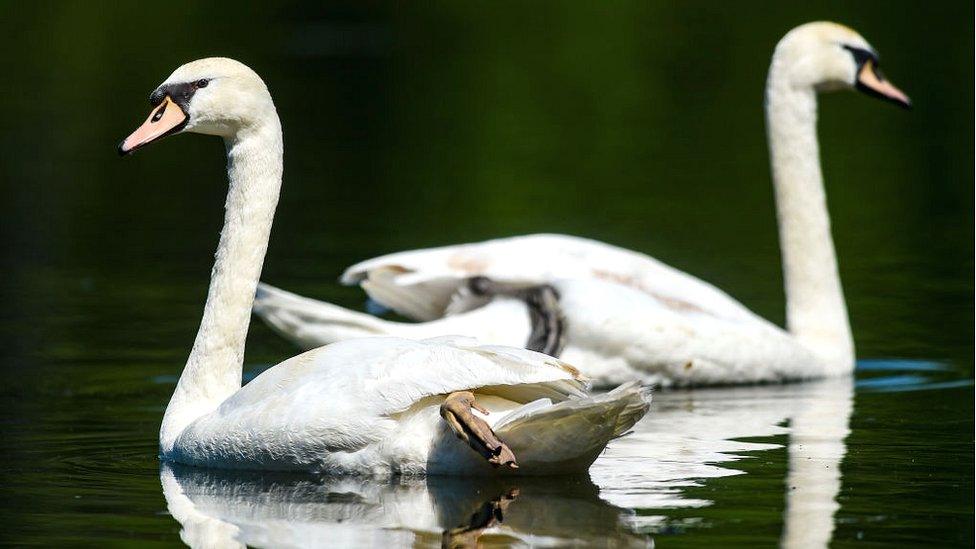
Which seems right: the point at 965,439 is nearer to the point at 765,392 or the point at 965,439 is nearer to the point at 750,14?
the point at 765,392

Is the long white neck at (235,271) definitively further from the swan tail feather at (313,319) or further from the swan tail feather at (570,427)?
the swan tail feather at (313,319)

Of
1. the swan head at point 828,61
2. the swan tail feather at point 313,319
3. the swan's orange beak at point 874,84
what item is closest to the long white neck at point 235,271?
the swan tail feather at point 313,319

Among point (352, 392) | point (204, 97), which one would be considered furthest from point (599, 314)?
point (352, 392)

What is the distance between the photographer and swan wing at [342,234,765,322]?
32.9 feet

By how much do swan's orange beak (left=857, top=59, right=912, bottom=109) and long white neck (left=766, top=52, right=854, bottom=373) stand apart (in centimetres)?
38

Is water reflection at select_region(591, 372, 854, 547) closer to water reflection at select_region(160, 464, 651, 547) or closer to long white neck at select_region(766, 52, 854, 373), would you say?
water reflection at select_region(160, 464, 651, 547)

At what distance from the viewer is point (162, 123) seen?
754cm

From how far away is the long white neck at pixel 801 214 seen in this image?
36.0ft

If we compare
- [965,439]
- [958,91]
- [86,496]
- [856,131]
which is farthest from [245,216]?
[958,91]

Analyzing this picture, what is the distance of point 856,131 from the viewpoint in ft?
77.7

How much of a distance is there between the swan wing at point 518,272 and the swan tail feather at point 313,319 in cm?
42

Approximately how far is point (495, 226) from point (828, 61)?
5.26 m

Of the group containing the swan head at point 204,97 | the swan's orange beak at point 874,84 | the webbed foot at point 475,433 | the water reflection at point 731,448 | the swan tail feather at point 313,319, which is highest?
the swan head at point 204,97

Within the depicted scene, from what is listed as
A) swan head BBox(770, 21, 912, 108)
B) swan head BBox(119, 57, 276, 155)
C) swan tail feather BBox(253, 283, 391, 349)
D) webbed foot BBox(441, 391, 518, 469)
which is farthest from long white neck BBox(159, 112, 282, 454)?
swan head BBox(770, 21, 912, 108)
